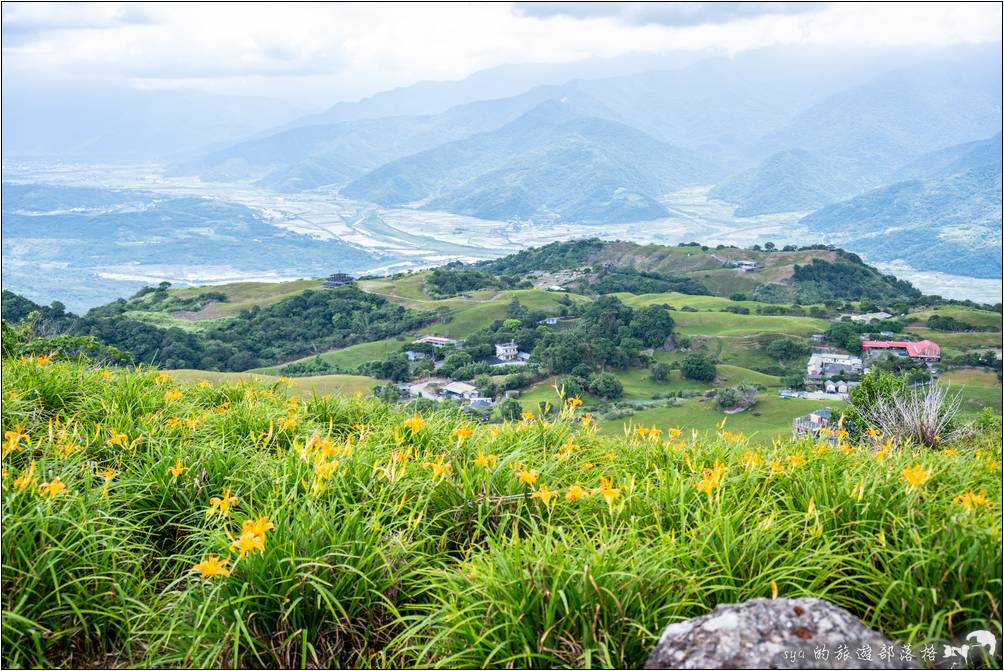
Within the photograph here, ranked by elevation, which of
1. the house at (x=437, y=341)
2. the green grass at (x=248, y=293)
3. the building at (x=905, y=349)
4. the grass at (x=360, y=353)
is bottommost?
the building at (x=905, y=349)

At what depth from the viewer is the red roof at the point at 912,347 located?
6002 centimetres

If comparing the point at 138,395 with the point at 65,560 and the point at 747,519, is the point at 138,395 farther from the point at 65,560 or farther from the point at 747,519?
the point at 747,519

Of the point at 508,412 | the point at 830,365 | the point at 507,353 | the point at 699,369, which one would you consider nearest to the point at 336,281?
the point at 507,353

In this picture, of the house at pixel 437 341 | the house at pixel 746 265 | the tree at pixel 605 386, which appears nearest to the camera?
the tree at pixel 605 386

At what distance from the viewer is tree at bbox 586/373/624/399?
51750 millimetres

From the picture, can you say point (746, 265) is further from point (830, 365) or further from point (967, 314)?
point (830, 365)

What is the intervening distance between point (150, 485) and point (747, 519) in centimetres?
266

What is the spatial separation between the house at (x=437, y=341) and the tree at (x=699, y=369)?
2204cm

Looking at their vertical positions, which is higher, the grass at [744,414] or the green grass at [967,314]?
the green grass at [967,314]

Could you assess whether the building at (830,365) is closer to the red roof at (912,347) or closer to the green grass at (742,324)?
the red roof at (912,347)

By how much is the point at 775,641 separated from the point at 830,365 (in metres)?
62.0

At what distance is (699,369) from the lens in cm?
5756

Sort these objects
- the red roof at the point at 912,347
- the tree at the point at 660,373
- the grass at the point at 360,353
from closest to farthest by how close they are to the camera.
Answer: the tree at the point at 660,373 < the red roof at the point at 912,347 < the grass at the point at 360,353

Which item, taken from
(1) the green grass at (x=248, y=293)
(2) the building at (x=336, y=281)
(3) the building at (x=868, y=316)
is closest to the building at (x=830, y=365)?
(3) the building at (x=868, y=316)
